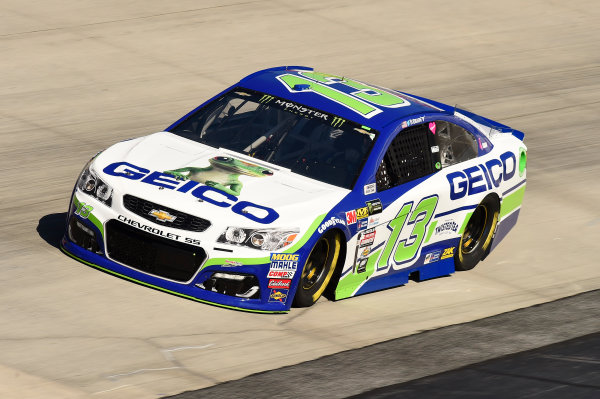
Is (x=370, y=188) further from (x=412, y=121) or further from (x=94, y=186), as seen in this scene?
(x=94, y=186)

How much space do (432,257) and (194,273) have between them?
233 centimetres

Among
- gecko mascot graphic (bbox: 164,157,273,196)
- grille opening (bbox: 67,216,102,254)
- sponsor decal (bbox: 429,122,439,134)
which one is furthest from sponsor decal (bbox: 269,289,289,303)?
sponsor decal (bbox: 429,122,439,134)

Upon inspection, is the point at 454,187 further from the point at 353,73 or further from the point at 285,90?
the point at 353,73

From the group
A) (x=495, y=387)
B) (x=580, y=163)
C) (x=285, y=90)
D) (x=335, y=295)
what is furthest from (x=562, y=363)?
(x=580, y=163)

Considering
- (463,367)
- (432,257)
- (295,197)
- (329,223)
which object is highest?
(295,197)

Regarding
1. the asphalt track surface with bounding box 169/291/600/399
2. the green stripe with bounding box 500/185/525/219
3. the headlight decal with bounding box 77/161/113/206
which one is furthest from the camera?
the green stripe with bounding box 500/185/525/219

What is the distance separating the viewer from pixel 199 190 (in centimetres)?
870

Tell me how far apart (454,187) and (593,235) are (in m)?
2.21

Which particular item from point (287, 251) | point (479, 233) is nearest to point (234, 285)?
point (287, 251)

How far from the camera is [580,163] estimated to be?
1367 cm

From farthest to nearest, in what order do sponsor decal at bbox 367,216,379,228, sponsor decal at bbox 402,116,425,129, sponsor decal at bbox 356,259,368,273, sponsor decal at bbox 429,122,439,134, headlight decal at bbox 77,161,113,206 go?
sponsor decal at bbox 429,122,439,134 → sponsor decal at bbox 402,116,425,129 → sponsor decal at bbox 356,259,368,273 → sponsor decal at bbox 367,216,379,228 → headlight decal at bbox 77,161,113,206

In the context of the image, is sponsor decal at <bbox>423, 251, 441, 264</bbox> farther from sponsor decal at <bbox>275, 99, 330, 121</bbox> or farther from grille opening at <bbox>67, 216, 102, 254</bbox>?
grille opening at <bbox>67, 216, 102, 254</bbox>

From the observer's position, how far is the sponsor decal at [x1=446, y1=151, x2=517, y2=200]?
32.6ft

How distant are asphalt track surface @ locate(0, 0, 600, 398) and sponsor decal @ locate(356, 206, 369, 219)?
0.71 m
